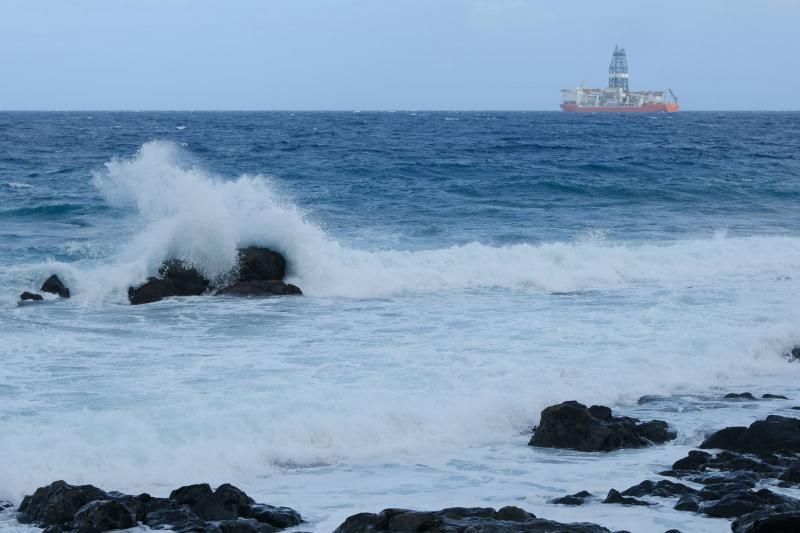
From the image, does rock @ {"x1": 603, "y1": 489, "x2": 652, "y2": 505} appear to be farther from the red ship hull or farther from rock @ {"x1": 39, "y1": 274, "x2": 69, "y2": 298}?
the red ship hull

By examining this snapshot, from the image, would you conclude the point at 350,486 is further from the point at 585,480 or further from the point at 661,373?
the point at 661,373

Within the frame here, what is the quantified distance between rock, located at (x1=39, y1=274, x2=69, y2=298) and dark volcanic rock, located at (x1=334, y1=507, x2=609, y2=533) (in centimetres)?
961

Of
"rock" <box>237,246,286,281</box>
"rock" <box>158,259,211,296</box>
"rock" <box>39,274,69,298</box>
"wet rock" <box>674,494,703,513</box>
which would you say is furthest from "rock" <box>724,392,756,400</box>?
"rock" <box>39,274,69,298</box>

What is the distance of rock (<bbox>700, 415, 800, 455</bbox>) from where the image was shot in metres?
7.95

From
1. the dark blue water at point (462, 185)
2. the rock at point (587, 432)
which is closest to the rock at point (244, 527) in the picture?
the rock at point (587, 432)

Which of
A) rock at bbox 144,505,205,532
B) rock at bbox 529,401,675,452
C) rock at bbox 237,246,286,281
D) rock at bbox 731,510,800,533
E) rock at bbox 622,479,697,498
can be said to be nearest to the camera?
rock at bbox 731,510,800,533

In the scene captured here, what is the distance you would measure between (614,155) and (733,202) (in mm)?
11737

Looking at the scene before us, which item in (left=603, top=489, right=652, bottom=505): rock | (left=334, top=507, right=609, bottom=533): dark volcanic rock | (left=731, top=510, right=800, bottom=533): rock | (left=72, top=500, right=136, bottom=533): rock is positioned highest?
(left=731, top=510, right=800, bottom=533): rock

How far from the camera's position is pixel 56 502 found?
259 inches

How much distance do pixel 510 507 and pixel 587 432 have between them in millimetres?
2154

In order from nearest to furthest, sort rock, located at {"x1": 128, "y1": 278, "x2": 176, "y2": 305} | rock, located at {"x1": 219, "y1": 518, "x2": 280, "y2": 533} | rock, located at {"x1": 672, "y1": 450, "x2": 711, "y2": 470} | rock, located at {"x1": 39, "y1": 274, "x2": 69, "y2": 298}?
rock, located at {"x1": 219, "y1": 518, "x2": 280, "y2": 533} → rock, located at {"x1": 672, "y1": 450, "x2": 711, "y2": 470} → rock, located at {"x1": 128, "y1": 278, "x2": 176, "y2": 305} → rock, located at {"x1": 39, "y1": 274, "x2": 69, "y2": 298}

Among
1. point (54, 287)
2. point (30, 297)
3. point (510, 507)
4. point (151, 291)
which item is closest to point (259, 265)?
point (151, 291)

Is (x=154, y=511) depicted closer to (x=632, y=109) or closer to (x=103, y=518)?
(x=103, y=518)

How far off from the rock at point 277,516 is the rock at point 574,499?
6.07ft
